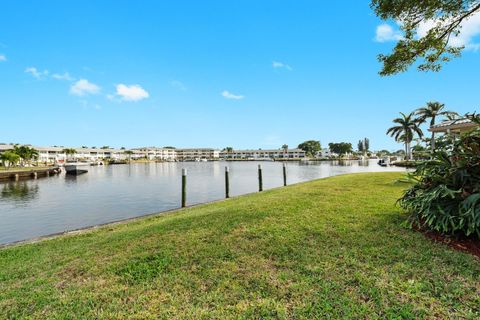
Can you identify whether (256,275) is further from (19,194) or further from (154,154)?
(154,154)

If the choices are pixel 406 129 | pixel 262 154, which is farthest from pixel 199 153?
pixel 406 129

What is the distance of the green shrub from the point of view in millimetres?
3824

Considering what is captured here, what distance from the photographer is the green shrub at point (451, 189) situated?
12.5 ft

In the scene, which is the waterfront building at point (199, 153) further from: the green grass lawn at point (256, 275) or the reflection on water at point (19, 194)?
the green grass lawn at point (256, 275)

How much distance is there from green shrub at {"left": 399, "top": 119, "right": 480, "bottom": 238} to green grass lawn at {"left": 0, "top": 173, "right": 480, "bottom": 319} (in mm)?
399

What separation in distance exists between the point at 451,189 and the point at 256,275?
3.55 m

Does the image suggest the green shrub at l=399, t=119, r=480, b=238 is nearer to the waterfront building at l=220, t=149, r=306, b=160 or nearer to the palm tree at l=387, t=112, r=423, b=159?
the palm tree at l=387, t=112, r=423, b=159

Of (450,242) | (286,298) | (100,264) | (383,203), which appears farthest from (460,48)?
(100,264)

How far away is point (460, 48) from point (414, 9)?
5.56 feet

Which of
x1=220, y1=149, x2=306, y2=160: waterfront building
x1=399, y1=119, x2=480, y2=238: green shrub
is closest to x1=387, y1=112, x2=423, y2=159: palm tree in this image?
x1=399, y1=119, x2=480, y2=238: green shrub

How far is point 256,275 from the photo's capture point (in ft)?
10.9

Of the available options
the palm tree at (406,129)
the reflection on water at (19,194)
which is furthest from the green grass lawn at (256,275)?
the palm tree at (406,129)

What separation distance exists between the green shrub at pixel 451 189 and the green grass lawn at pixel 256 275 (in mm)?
399

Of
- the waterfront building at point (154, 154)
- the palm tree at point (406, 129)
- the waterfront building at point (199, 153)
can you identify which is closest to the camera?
the palm tree at point (406, 129)
